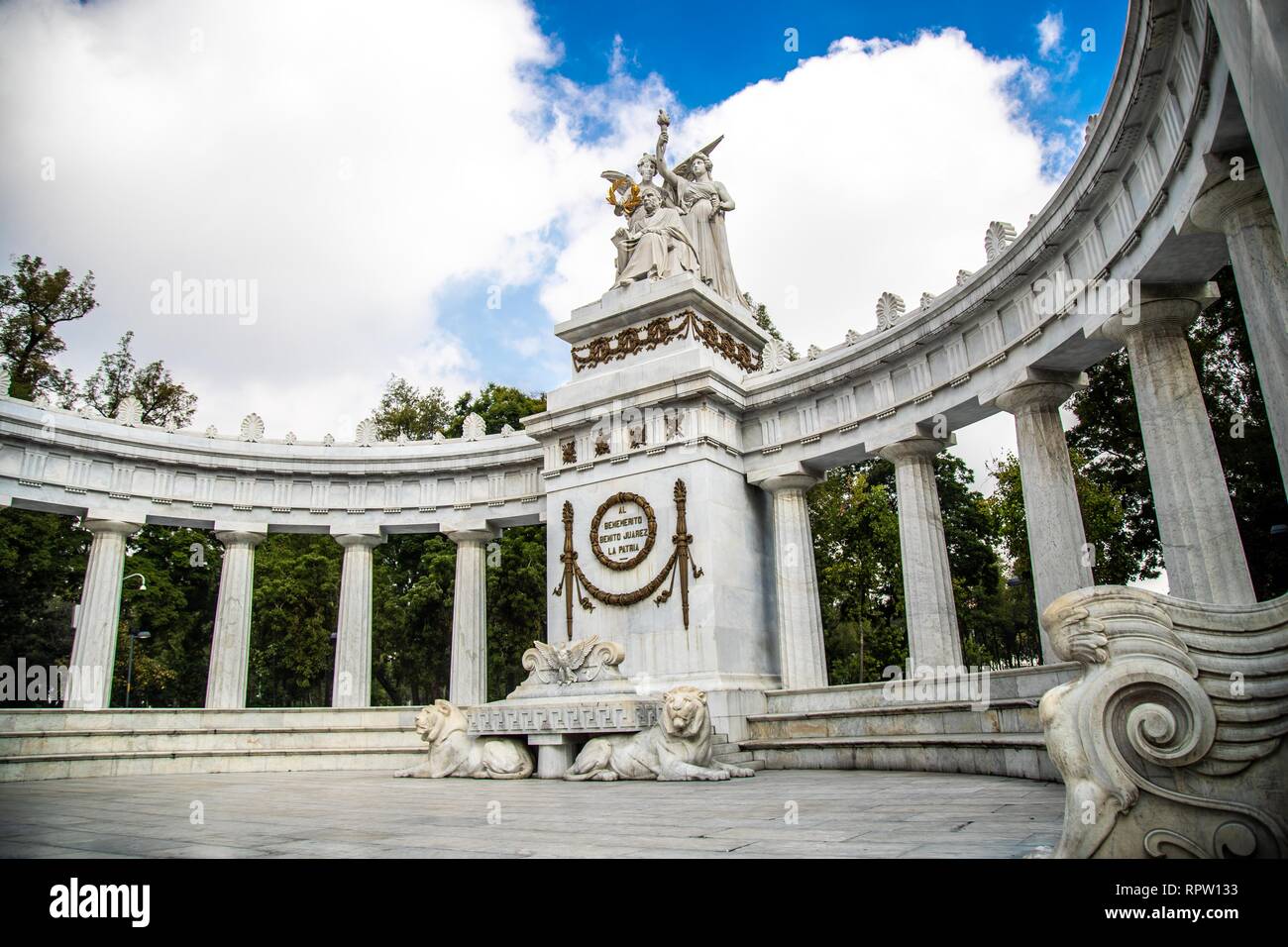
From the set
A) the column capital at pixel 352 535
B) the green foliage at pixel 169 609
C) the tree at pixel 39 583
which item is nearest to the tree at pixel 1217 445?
the column capital at pixel 352 535

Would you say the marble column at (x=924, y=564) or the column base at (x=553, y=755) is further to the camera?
the marble column at (x=924, y=564)

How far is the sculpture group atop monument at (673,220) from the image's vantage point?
92.2ft

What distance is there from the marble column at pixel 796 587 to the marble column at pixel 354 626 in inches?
604

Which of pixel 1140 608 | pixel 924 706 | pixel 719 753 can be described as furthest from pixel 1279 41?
pixel 719 753

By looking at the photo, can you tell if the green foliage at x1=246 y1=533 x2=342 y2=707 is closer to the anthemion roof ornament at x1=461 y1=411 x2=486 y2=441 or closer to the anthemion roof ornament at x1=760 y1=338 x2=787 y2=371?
the anthemion roof ornament at x1=461 y1=411 x2=486 y2=441

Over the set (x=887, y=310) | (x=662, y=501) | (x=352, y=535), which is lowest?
(x=662, y=501)

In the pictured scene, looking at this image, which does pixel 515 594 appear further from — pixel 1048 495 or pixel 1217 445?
pixel 1217 445

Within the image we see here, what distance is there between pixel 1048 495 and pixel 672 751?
10631 millimetres

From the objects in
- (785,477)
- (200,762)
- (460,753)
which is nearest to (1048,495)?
(785,477)

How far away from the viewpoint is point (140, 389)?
44.4 meters

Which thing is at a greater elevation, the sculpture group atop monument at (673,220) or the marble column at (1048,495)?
the sculpture group atop monument at (673,220)

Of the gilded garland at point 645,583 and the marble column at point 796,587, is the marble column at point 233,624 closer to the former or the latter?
the gilded garland at point 645,583

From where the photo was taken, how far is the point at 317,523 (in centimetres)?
3344
